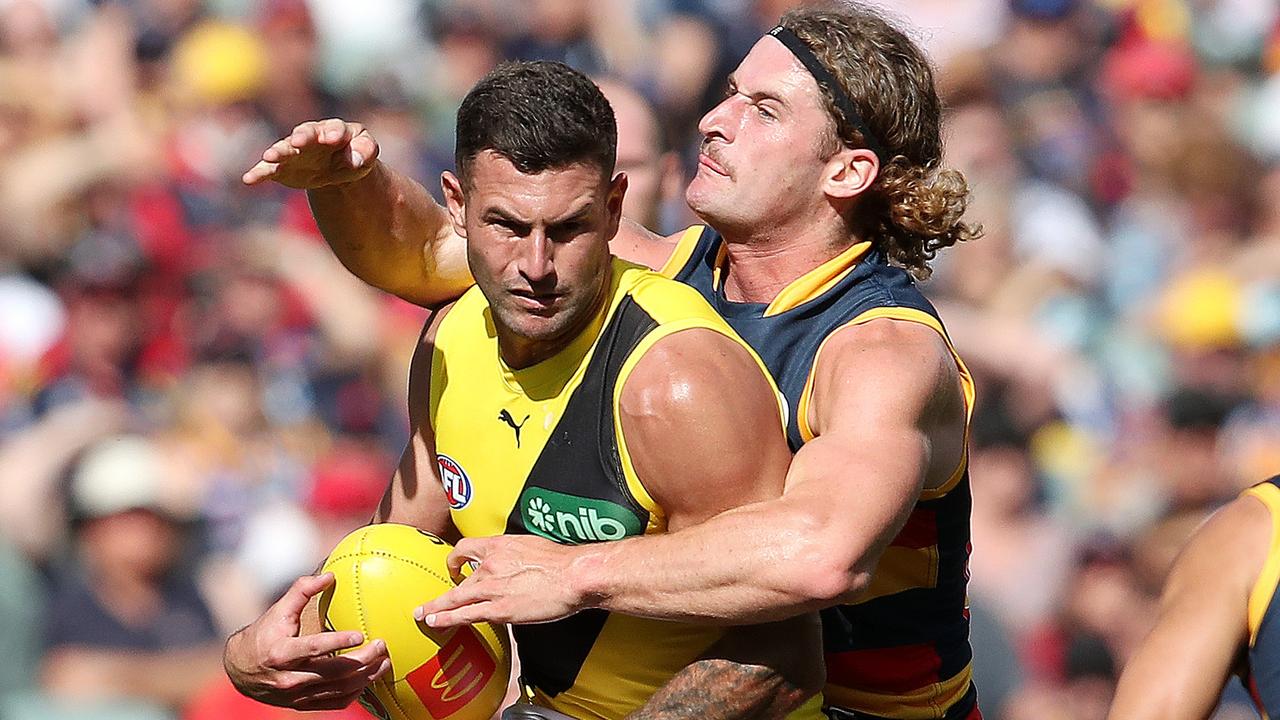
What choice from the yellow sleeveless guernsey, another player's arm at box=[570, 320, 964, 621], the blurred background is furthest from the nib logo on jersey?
the blurred background

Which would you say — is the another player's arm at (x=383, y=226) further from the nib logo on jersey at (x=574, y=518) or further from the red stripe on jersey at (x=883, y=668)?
the red stripe on jersey at (x=883, y=668)

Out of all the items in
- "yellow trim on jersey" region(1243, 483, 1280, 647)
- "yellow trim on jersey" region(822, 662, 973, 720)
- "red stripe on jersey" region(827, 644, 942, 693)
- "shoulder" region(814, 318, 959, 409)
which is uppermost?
"shoulder" region(814, 318, 959, 409)

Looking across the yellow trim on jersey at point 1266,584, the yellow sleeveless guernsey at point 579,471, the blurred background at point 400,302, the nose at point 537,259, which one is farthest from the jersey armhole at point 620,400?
the blurred background at point 400,302

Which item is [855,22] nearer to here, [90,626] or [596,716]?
[596,716]

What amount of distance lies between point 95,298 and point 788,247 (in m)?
4.47

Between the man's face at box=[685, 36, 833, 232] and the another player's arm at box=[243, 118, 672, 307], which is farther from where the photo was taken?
the man's face at box=[685, 36, 833, 232]

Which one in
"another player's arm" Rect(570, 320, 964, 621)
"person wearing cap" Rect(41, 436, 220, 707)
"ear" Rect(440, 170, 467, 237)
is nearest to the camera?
"another player's arm" Rect(570, 320, 964, 621)

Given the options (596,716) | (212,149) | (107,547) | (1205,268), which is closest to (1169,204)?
(1205,268)

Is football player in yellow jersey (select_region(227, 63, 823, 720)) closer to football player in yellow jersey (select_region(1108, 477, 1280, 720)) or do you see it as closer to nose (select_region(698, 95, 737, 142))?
nose (select_region(698, 95, 737, 142))

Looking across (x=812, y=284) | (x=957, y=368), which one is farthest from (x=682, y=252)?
(x=957, y=368)

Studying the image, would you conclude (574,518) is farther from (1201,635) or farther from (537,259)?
(1201,635)

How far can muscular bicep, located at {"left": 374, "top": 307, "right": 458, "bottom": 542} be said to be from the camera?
390 centimetres

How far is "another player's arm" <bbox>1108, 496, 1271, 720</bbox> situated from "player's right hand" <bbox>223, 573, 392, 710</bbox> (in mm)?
1457

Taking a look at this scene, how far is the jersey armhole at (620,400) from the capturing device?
328 centimetres
